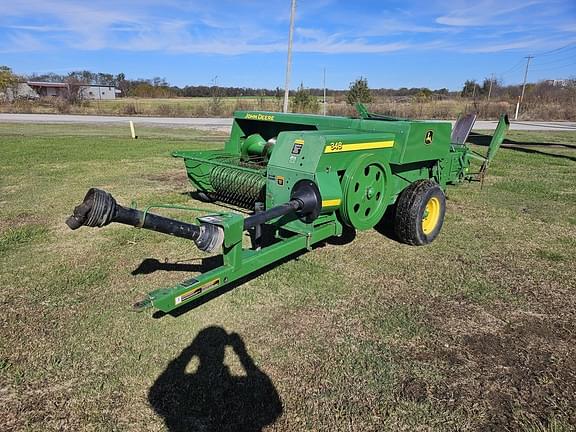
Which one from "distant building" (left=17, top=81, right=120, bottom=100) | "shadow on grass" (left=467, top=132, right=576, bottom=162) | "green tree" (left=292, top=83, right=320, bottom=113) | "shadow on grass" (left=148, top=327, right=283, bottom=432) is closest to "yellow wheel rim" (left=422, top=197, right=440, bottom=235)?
"shadow on grass" (left=148, top=327, right=283, bottom=432)

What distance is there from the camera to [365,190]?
3.56m

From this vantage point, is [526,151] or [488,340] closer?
[488,340]

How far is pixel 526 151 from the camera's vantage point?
12266 mm

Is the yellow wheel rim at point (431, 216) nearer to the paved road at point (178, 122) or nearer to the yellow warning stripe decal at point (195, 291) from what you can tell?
the yellow warning stripe decal at point (195, 291)

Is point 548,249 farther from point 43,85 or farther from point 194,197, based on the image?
point 43,85

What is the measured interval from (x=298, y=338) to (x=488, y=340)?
1.35 meters

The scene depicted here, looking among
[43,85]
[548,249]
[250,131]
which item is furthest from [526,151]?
[43,85]

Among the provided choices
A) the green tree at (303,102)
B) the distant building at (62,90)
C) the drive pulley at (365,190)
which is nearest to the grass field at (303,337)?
the drive pulley at (365,190)

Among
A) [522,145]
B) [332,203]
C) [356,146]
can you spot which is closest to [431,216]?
[356,146]

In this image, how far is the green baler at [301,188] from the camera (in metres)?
2.43

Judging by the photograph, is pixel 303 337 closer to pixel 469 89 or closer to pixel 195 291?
pixel 195 291

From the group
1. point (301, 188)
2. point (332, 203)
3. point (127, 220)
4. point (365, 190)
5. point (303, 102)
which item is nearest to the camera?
point (127, 220)

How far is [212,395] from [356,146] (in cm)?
223

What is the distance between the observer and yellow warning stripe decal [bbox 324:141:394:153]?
11.0 ft
